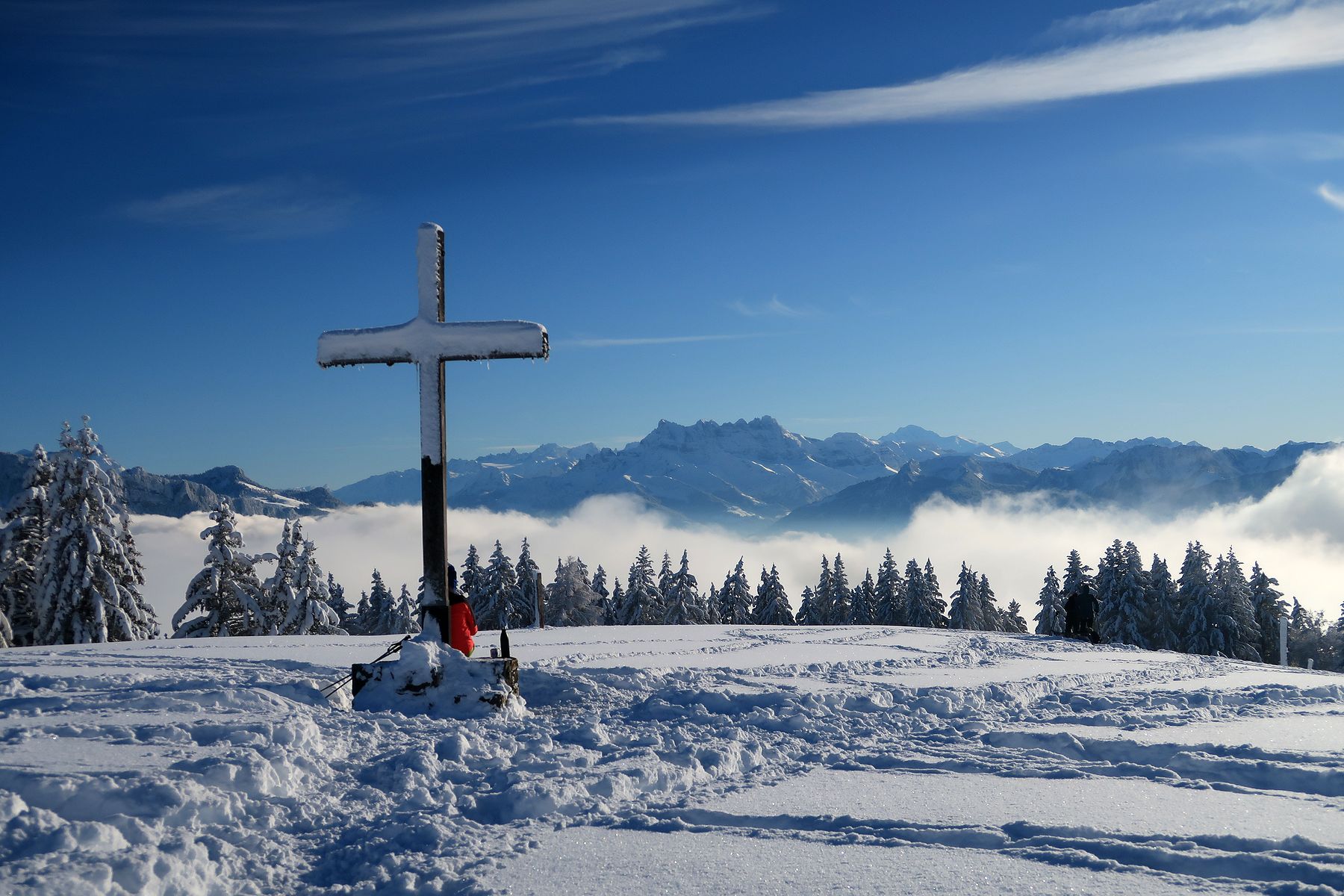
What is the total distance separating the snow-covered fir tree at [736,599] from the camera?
2537 inches

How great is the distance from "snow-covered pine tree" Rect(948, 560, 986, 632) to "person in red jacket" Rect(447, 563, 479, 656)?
63457mm

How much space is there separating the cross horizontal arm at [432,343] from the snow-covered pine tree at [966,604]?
211 feet

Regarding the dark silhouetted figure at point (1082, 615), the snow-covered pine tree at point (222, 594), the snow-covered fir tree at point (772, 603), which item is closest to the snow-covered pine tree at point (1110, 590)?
the snow-covered fir tree at point (772, 603)

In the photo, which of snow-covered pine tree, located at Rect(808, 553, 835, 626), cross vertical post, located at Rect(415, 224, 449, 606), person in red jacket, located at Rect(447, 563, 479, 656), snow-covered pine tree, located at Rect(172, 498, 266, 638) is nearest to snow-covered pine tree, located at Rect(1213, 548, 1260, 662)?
snow-covered pine tree, located at Rect(808, 553, 835, 626)

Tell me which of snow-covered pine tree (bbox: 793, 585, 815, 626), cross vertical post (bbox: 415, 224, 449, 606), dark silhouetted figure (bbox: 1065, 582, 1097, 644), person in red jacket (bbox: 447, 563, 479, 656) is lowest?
snow-covered pine tree (bbox: 793, 585, 815, 626)

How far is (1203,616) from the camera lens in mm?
51562

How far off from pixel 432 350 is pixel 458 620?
9.93 feet

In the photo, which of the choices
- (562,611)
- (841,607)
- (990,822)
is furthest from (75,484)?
(841,607)

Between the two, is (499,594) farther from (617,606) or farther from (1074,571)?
(1074,571)

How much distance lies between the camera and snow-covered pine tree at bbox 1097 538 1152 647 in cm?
5206

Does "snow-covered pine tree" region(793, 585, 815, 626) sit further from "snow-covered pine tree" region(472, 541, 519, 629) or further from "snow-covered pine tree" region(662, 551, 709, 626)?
"snow-covered pine tree" region(472, 541, 519, 629)

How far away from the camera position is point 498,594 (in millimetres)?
54594

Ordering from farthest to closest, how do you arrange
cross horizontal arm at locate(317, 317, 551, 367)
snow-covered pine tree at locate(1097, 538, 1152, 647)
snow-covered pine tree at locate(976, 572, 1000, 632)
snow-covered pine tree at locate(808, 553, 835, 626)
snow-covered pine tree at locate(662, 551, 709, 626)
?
snow-covered pine tree at locate(808, 553, 835, 626) → snow-covered pine tree at locate(976, 572, 1000, 632) → snow-covered pine tree at locate(662, 551, 709, 626) → snow-covered pine tree at locate(1097, 538, 1152, 647) → cross horizontal arm at locate(317, 317, 551, 367)

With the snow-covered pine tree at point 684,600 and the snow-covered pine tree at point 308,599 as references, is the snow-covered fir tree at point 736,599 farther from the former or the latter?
the snow-covered pine tree at point 308,599
